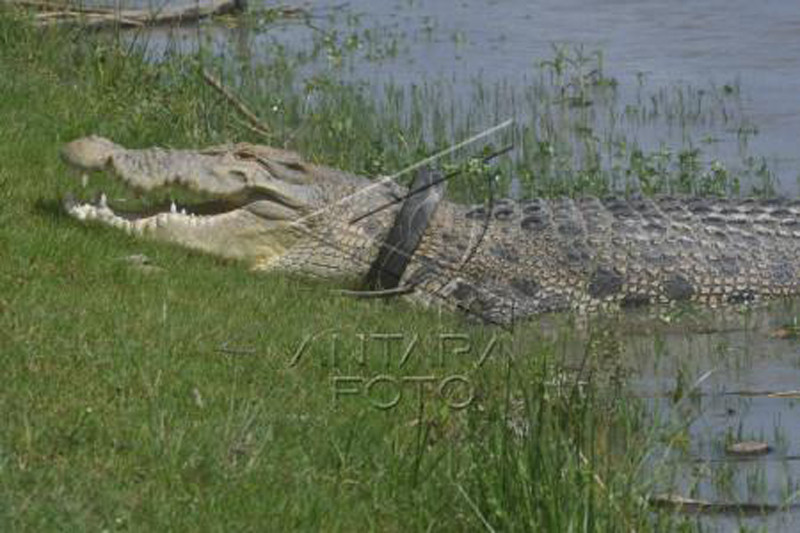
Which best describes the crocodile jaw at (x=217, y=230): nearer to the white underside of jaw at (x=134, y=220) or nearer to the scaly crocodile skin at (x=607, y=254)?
the white underside of jaw at (x=134, y=220)

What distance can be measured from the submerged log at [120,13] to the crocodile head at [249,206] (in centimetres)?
282

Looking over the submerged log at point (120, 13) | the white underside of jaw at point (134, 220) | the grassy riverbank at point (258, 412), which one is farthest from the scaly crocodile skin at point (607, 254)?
the submerged log at point (120, 13)

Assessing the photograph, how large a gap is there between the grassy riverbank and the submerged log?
3.97m

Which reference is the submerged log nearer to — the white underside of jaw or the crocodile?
the crocodile

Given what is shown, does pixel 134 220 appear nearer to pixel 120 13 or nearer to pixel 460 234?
pixel 460 234

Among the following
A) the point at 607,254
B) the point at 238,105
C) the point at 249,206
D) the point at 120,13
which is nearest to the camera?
the point at 249,206

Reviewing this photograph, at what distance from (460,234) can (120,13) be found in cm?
446

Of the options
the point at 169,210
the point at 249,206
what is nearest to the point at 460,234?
the point at 249,206

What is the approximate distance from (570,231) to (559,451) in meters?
5.17

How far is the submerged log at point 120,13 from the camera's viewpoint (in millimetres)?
11977

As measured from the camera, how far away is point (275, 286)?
8047 mm

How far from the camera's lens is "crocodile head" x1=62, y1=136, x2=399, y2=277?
27.9 feet

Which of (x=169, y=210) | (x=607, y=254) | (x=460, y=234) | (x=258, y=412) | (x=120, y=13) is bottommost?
(x=607, y=254)

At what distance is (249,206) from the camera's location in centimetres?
915
